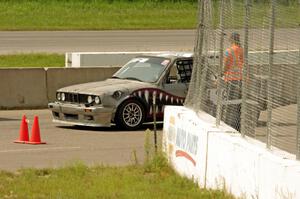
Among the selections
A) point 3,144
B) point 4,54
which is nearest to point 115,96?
point 3,144

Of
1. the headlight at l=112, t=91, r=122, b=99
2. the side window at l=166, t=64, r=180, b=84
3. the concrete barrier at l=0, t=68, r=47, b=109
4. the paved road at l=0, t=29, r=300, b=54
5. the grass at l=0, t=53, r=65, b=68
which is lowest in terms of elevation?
the paved road at l=0, t=29, r=300, b=54

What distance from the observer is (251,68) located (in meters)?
10.1

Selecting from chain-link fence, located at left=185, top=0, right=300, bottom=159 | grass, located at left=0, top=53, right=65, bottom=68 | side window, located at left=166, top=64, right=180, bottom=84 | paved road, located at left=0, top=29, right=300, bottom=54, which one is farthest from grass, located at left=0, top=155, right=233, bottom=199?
paved road, located at left=0, top=29, right=300, bottom=54

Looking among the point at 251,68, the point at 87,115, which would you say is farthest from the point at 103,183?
the point at 87,115

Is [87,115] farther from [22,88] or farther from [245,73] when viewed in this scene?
[245,73]

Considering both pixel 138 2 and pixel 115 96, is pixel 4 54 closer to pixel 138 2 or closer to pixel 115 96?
pixel 115 96

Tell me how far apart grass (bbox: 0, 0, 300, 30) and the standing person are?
1276 inches

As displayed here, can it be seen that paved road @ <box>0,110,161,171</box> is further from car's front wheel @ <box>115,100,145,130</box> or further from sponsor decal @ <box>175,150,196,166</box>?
sponsor decal @ <box>175,150,196,166</box>

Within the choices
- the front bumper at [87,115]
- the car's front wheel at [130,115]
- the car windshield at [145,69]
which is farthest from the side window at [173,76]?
the front bumper at [87,115]

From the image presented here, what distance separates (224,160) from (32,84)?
12184mm

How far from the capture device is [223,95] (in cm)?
1127

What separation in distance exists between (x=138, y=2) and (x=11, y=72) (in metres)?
33.1

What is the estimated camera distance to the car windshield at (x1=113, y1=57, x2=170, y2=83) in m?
18.6

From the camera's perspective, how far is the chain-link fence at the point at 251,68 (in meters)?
9.00
